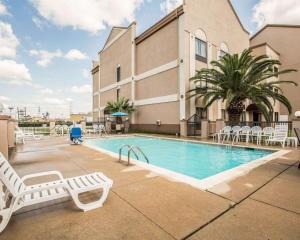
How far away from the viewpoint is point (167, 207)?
114 inches

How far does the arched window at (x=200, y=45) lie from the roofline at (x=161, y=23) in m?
2.66

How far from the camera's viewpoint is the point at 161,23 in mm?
18562

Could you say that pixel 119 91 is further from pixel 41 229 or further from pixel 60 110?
pixel 60 110

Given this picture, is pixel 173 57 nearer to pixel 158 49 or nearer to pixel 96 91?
pixel 158 49

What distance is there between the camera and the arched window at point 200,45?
17969 millimetres

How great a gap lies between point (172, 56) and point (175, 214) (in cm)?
1697

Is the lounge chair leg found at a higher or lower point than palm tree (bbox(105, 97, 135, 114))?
lower

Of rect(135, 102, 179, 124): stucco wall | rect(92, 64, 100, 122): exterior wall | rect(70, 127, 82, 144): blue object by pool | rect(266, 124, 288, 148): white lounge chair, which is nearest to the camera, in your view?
rect(266, 124, 288, 148): white lounge chair

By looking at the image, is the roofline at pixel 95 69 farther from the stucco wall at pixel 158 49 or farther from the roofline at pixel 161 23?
the roofline at pixel 161 23

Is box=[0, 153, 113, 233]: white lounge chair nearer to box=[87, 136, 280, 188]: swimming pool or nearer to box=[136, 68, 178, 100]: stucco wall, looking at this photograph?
box=[87, 136, 280, 188]: swimming pool

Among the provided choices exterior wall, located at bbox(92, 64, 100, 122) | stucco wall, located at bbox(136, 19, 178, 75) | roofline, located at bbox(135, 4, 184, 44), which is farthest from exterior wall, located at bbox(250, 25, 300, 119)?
exterior wall, located at bbox(92, 64, 100, 122)

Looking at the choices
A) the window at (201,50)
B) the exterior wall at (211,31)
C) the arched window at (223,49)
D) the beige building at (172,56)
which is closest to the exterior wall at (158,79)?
the beige building at (172,56)

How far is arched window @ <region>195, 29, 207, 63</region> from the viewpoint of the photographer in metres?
18.0

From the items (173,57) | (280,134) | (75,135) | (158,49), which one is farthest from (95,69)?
(280,134)
